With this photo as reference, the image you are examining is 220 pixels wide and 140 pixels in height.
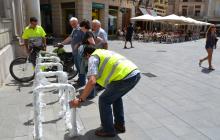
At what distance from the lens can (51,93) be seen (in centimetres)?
587

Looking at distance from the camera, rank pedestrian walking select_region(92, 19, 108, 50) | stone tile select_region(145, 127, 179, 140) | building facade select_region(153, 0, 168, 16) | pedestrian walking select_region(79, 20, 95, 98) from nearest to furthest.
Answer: stone tile select_region(145, 127, 179, 140) < pedestrian walking select_region(79, 20, 95, 98) < pedestrian walking select_region(92, 19, 108, 50) < building facade select_region(153, 0, 168, 16)

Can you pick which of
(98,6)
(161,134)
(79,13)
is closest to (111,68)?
(161,134)

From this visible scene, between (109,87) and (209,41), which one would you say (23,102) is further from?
(209,41)

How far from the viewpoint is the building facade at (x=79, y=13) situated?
22133 millimetres

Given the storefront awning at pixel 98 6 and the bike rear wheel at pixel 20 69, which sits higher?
the storefront awning at pixel 98 6

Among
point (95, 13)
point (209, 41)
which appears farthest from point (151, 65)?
point (95, 13)

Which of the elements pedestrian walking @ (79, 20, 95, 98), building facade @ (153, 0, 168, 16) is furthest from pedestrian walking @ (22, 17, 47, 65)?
building facade @ (153, 0, 168, 16)

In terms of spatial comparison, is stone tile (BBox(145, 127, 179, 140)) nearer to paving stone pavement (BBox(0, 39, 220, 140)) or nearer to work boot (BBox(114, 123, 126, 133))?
paving stone pavement (BBox(0, 39, 220, 140))

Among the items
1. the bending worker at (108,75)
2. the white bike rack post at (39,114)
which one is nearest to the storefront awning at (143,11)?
the white bike rack post at (39,114)

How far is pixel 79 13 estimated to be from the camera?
2186cm

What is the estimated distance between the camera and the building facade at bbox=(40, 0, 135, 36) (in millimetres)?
22133

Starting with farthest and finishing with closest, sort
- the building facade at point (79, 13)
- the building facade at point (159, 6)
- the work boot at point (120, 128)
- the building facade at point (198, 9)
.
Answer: the building facade at point (198, 9)
the building facade at point (159, 6)
the building facade at point (79, 13)
the work boot at point (120, 128)

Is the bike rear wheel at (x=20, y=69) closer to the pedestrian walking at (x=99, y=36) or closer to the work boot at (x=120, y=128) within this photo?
the pedestrian walking at (x=99, y=36)

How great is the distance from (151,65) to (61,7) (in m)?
16.3
